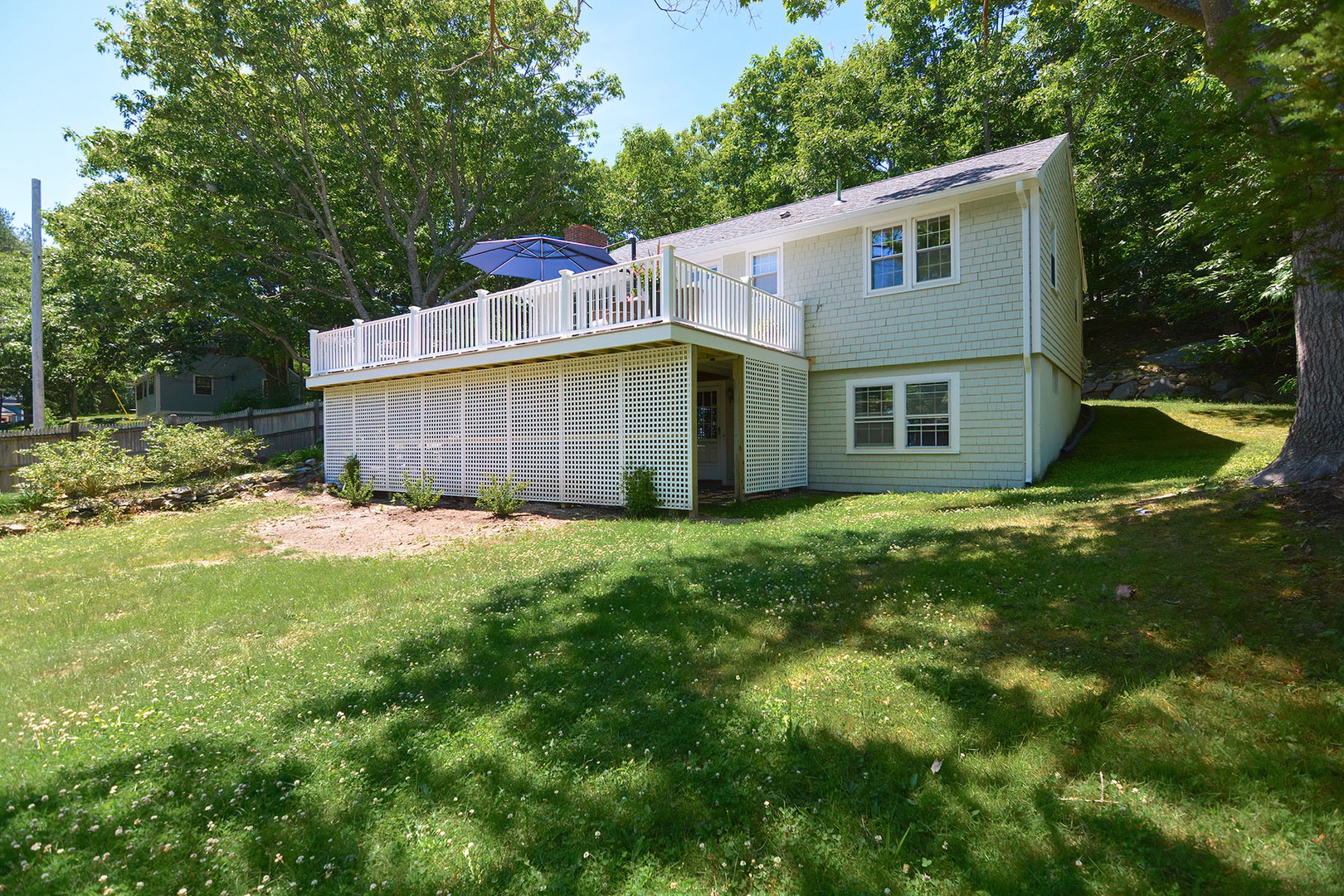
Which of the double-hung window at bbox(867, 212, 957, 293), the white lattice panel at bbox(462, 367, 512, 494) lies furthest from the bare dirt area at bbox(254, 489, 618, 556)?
the double-hung window at bbox(867, 212, 957, 293)

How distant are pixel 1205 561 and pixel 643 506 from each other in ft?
23.0

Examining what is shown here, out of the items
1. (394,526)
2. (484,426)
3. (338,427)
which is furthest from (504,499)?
(338,427)

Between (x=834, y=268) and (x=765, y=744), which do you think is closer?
(x=765, y=744)

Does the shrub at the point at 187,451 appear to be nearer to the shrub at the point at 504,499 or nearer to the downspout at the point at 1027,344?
the shrub at the point at 504,499

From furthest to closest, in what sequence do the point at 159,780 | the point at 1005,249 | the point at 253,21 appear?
the point at 253,21 → the point at 1005,249 → the point at 159,780

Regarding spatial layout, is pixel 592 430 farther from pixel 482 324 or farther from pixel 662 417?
pixel 482 324

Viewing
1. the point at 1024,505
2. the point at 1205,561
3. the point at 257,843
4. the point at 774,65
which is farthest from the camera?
the point at 774,65

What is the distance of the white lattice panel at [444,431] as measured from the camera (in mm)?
13109

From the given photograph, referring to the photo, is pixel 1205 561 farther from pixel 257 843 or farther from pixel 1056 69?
pixel 1056 69

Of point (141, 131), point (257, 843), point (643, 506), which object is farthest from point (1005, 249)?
point (141, 131)

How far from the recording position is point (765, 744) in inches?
118

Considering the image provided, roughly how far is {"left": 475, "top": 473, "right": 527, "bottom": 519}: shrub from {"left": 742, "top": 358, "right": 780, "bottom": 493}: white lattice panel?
4.09 m

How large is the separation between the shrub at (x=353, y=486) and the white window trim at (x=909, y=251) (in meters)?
11.0


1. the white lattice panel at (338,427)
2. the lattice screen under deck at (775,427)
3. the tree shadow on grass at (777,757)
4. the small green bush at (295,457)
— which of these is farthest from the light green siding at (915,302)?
the small green bush at (295,457)
